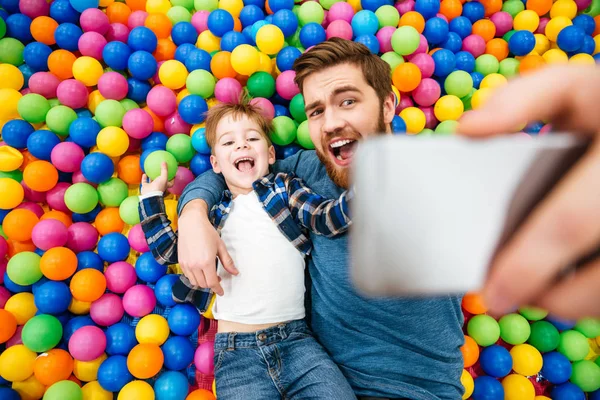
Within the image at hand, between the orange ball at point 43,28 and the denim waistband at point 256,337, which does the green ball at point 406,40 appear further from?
the orange ball at point 43,28

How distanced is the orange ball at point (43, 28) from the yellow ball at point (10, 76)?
0.17 m

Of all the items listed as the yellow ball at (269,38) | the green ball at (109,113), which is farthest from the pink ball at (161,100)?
the yellow ball at (269,38)

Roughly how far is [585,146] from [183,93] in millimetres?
1508

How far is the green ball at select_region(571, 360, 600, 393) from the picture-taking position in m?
1.34

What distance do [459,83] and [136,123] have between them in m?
1.36

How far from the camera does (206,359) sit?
1224mm

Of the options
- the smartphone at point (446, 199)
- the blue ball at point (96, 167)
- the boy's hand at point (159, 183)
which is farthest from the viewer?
the blue ball at point (96, 167)

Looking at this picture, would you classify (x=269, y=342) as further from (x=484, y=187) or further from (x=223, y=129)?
(x=484, y=187)

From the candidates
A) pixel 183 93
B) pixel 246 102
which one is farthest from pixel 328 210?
pixel 183 93

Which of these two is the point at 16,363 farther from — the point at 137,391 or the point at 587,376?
the point at 587,376

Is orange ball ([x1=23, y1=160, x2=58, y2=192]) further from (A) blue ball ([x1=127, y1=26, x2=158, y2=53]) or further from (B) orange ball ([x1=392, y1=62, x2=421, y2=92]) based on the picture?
(B) orange ball ([x1=392, y1=62, x2=421, y2=92])

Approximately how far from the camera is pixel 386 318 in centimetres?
103

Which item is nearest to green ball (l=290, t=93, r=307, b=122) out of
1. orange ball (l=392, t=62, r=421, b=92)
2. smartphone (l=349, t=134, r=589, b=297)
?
orange ball (l=392, t=62, r=421, b=92)

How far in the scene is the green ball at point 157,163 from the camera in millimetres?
1284
